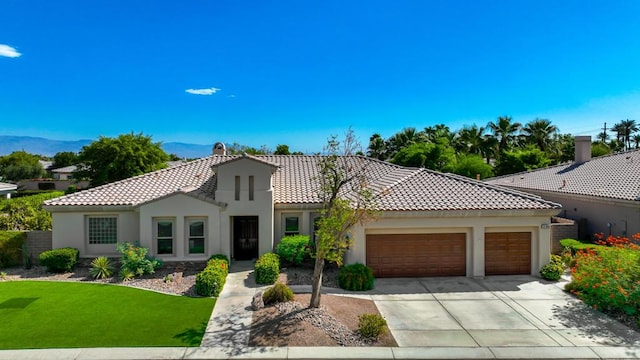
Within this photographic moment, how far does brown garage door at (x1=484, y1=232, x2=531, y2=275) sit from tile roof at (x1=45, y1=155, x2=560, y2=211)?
4.60 feet

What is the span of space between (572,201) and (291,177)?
16788 mm

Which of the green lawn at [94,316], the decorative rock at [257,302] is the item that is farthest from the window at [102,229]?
the decorative rock at [257,302]

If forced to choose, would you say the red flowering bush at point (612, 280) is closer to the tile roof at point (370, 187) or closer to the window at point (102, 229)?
the tile roof at point (370, 187)

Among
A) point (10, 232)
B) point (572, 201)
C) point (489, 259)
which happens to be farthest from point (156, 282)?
point (572, 201)

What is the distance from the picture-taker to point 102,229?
58.7 feet

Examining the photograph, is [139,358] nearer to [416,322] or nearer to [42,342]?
[42,342]

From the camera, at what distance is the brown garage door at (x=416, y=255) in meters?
16.3

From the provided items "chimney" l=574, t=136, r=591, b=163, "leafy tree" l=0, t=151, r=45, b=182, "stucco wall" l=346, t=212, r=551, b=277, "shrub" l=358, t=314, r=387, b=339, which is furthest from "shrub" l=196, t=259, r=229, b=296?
"leafy tree" l=0, t=151, r=45, b=182

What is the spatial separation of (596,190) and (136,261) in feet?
77.5

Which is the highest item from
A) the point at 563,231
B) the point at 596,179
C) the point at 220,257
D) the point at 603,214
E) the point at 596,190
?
the point at 596,179

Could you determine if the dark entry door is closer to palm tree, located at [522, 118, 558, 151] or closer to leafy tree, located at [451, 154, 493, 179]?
leafy tree, located at [451, 154, 493, 179]

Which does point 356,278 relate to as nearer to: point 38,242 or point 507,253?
point 507,253

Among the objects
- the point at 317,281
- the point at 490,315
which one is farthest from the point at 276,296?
the point at 490,315

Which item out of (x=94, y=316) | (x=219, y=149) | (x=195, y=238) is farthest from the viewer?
(x=219, y=149)
